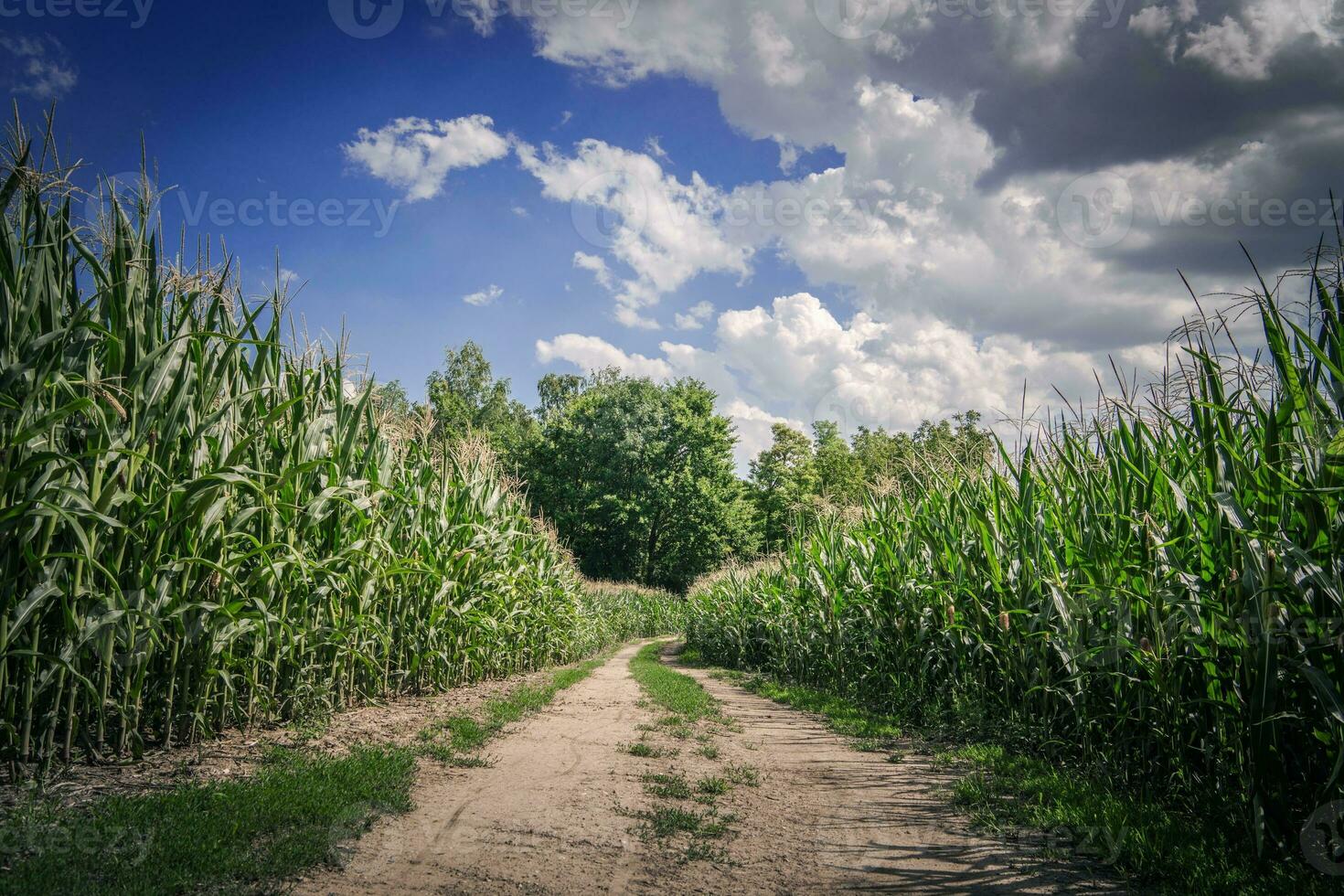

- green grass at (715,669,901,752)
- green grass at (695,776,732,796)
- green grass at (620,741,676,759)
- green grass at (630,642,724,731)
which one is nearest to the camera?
green grass at (695,776,732,796)

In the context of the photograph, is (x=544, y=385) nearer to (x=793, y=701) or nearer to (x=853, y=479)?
(x=853, y=479)

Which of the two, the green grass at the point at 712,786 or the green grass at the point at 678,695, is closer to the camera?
the green grass at the point at 712,786

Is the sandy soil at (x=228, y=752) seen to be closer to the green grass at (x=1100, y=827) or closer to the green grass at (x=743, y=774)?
the green grass at (x=743, y=774)

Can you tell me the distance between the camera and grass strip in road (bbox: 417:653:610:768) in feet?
15.8

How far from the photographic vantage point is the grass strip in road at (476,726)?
15.8 feet

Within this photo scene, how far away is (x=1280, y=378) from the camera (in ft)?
9.79

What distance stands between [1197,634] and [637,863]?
2856 mm

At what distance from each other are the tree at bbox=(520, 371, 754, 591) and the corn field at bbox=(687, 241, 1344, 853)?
37.0 meters

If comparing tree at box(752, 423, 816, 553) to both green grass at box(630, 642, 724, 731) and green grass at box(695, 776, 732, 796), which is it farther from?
green grass at box(695, 776, 732, 796)

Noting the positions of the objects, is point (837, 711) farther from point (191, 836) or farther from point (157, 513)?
point (157, 513)

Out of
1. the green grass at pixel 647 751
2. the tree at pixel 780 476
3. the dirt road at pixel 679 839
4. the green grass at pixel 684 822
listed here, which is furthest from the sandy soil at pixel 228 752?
the tree at pixel 780 476

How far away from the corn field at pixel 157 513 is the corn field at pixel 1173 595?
4.87 m

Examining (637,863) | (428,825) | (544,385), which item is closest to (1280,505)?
(637,863)

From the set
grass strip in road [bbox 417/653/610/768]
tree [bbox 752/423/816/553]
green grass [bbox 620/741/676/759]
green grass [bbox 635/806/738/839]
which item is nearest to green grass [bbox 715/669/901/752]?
green grass [bbox 620/741/676/759]
